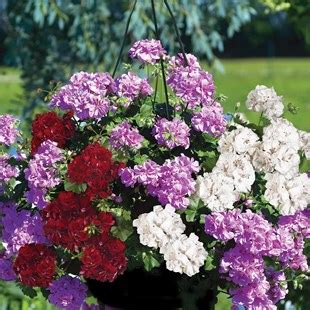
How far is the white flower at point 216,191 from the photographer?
2945 millimetres

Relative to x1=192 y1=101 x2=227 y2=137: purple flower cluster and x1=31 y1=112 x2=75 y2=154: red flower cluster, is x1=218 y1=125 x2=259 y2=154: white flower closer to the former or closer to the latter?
x1=192 y1=101 x2=227 y2=137: purple flower cluster

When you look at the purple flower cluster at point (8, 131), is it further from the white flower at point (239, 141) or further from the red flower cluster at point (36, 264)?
the white flower at point (239, 141)

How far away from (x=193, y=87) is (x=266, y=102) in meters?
0.31

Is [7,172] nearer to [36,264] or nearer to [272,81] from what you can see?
[36,264]

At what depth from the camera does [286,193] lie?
304cm

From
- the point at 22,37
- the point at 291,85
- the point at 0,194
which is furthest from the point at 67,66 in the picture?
the point at 291,85

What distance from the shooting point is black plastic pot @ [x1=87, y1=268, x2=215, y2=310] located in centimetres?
318

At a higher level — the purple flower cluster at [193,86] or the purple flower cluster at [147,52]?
the purple flower cluster at [147,52]

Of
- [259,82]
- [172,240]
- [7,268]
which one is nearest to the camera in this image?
[172,240]

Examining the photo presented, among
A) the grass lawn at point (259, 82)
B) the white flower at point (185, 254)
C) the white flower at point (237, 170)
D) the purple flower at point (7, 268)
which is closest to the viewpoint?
the white flower at point (185, 254)

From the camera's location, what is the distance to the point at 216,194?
2969 millimetres

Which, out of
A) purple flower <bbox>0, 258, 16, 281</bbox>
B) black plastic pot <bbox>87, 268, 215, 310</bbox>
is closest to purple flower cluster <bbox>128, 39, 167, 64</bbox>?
black plastic pot <bbox>87, 268, 215, 310</bbox>

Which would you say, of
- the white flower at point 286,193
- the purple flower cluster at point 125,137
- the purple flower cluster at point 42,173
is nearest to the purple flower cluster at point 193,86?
the purple flower cluster at point 125,137

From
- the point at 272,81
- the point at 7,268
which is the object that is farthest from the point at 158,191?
the point at 272,81
